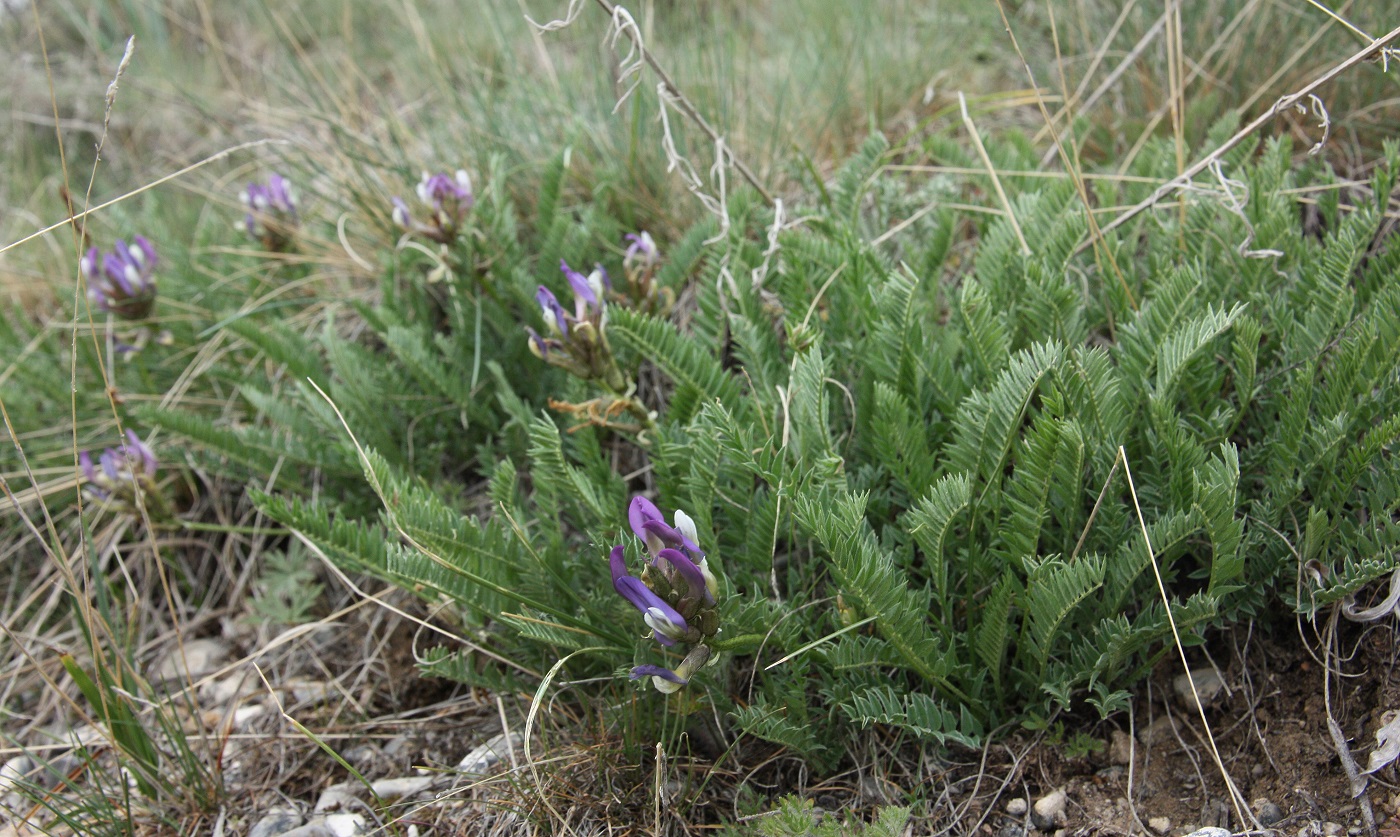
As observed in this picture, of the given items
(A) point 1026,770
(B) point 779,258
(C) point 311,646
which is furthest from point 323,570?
(A) point 1026,770

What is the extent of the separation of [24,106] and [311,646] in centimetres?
453

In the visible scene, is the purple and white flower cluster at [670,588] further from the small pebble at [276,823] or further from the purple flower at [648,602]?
the small pebble at [276,823]

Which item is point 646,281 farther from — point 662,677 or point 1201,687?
point 1201,687

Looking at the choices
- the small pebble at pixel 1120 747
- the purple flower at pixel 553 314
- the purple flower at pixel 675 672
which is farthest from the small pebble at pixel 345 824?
the small pebble at pixel 1120 747

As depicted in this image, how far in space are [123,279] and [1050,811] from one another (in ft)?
8.18

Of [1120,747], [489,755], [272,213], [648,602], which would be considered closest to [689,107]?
[648,602]

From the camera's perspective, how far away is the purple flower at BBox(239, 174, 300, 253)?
9.18 feet

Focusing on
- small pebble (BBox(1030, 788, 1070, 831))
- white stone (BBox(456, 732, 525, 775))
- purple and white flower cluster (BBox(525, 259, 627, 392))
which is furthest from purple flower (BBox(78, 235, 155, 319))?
small pebble (BBox(1030, 788, 1070, 831))

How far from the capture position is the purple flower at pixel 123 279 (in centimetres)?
259

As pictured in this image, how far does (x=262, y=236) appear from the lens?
282 cm

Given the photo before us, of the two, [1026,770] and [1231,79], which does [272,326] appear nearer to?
[1026,770]

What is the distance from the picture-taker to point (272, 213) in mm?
2859

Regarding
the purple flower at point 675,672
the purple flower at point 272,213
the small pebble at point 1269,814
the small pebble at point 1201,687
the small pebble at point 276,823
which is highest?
the purple flower at point 272,213

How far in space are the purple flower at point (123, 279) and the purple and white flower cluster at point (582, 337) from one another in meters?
1.38
